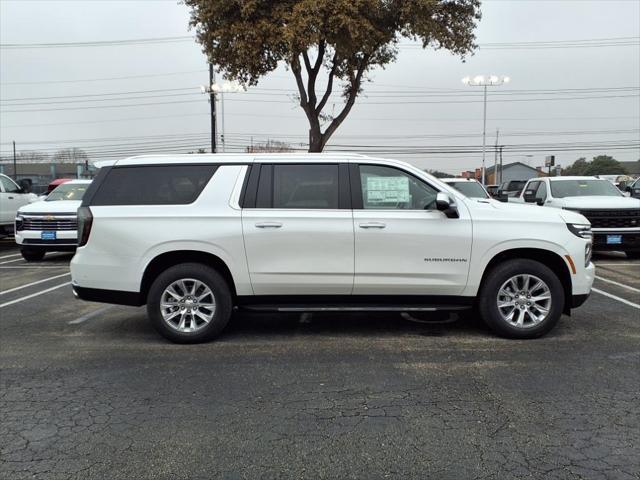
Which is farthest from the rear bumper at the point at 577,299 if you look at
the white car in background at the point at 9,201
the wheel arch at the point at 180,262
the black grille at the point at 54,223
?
the white car in background at the point at 9,201

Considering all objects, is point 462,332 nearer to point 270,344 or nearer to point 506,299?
point 506,299

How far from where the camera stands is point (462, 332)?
19.0 feet

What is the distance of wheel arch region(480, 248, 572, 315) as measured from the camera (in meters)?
5.41

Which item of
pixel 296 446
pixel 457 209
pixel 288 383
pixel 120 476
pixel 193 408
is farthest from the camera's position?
pixel 457 209

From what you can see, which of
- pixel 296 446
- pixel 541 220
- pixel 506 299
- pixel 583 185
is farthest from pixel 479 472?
pixel 583 185

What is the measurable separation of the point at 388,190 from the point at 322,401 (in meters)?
2.36

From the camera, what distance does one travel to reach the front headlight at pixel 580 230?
5375 mm

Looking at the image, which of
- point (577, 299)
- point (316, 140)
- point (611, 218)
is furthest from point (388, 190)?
point (316, 140)

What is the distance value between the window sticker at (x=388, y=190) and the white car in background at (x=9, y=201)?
11768mm

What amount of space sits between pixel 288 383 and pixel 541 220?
117 inches

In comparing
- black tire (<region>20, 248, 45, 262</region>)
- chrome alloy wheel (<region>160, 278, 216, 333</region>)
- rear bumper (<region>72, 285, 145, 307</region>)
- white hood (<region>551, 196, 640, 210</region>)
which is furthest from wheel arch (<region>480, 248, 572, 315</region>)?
black tire (<region>20, 248, 45, 262</region>)

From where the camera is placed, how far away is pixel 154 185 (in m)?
5.48

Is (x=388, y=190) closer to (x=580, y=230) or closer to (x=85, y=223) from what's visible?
(x=580, y=230)

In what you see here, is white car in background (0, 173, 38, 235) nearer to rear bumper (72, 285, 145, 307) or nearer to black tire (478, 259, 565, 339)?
rear bumper (72, 285, 145, 307)
